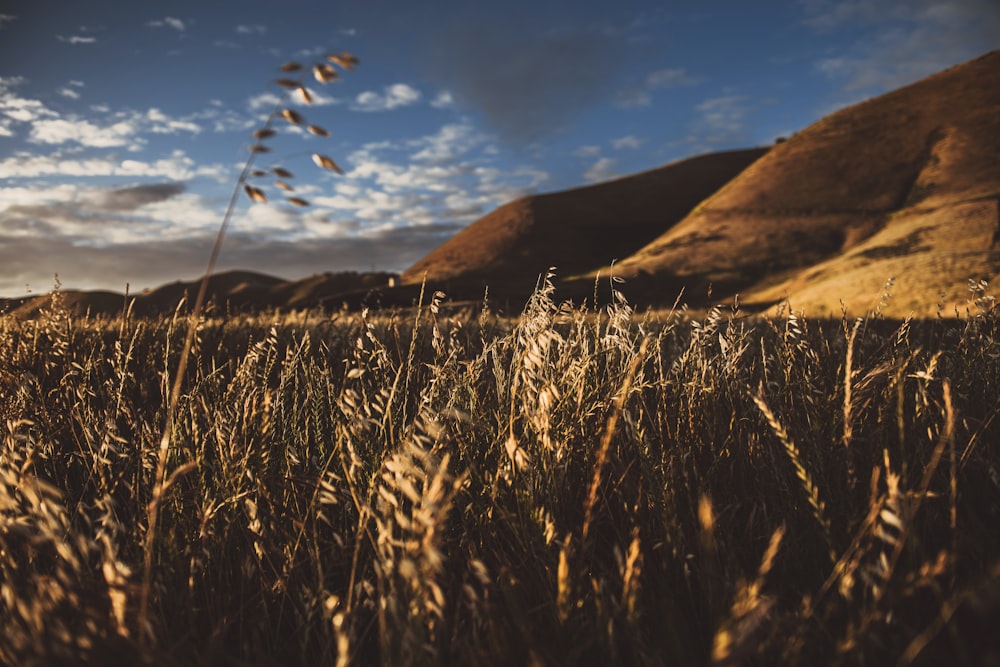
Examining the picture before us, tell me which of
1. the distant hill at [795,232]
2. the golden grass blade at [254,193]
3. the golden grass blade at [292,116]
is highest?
the distant hill at [795,232]

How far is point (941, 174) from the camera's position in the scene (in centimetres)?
4259

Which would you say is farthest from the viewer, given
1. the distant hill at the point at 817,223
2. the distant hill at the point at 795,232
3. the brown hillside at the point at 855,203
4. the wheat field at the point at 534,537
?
the brown hillside at the point at 855,203

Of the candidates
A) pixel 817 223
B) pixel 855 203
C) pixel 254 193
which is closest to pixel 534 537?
pixel 254 193

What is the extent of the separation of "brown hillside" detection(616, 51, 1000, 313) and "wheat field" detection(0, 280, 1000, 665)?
23577 mm

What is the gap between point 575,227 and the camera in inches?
2549

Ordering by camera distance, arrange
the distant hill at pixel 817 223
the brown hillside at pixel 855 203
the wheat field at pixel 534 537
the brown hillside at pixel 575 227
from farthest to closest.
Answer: the brown hillside at pixel 575 227 < the brown hillside at pixel 855 203 < the distant hill at pixel 817 223 < the wheat field at pixel 534 537

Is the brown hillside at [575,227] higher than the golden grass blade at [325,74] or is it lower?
higher

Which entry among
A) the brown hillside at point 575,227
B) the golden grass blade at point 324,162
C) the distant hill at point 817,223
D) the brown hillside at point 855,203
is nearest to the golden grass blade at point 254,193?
the golden grass blade at point 324,162

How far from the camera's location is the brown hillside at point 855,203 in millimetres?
30938

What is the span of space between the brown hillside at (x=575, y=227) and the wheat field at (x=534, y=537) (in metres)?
43.5

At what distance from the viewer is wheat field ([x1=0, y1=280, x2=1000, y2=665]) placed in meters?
1.24

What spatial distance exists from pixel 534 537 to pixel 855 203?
53176 millimetres

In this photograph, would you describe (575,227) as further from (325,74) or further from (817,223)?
(325,74)

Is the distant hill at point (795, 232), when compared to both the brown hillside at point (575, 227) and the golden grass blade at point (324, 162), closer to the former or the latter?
the brown hillside at point (575, 227)
